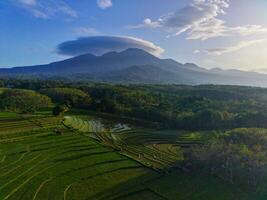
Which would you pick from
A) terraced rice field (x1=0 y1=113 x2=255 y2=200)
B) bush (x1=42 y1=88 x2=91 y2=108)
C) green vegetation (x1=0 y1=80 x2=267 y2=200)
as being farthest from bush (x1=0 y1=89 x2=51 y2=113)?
terraced rice field (x1=0 y1=113 x2=255 y2=200)

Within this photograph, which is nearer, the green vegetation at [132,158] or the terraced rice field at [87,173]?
the terraced rice field at [87,173]

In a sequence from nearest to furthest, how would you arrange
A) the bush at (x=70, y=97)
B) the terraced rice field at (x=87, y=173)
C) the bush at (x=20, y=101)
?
the terraced rice field at (x=87, y=173), the bush at (x=20, y=101), the bush at (x=70, y=97)

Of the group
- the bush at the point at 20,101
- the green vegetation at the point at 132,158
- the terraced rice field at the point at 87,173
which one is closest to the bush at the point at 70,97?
the bush at the point at 20,101

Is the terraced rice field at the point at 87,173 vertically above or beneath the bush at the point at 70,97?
beneath

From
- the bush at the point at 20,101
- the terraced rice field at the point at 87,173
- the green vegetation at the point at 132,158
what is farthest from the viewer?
the bush at the point at 20,101

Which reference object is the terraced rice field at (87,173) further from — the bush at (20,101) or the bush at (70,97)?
the bush at (70,97)

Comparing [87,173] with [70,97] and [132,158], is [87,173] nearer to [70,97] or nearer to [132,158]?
[132,158]

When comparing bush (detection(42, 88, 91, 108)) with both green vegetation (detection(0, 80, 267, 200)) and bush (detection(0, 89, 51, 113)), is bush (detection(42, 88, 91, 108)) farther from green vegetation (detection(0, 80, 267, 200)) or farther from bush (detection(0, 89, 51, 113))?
green vegetation (detection(0, 80, 267, 200))

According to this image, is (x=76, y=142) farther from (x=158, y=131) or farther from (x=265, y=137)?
(x=265, y=137)
